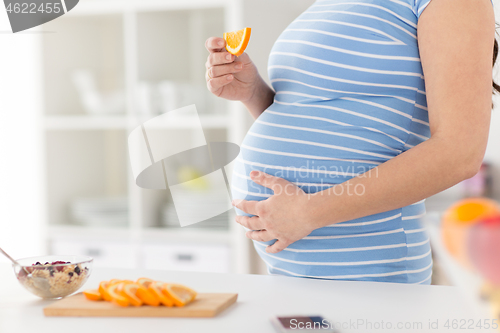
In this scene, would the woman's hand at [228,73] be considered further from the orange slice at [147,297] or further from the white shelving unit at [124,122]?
the white shelving unit at [124,122]

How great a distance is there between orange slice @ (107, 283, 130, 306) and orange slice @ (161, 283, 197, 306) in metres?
0.05

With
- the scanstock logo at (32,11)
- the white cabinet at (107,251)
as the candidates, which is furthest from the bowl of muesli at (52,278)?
the scanstock logo at (32,11)

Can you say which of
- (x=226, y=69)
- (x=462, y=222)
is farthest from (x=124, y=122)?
(x=462, y=222)

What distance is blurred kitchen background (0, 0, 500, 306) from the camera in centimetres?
194

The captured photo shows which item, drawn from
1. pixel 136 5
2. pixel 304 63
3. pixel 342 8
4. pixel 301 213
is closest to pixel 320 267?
pixel 301 213

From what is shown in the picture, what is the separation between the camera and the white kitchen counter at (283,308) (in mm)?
558

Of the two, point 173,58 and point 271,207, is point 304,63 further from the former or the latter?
point 173,58

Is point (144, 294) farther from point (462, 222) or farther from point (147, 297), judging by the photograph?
point (462, 222)

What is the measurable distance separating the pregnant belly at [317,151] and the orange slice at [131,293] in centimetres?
30

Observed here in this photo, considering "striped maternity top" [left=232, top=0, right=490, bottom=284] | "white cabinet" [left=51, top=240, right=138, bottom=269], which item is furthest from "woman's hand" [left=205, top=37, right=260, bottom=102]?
"white cabinet" [left=51, top=240, right=138, bottom=269]

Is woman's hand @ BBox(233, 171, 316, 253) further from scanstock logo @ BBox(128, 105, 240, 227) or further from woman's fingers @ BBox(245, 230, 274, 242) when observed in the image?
scanstock logo @ BBox(128, 105, 240, 227)

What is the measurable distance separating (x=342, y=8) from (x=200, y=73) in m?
1.48

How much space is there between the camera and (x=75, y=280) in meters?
0.69

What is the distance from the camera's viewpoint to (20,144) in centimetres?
224
